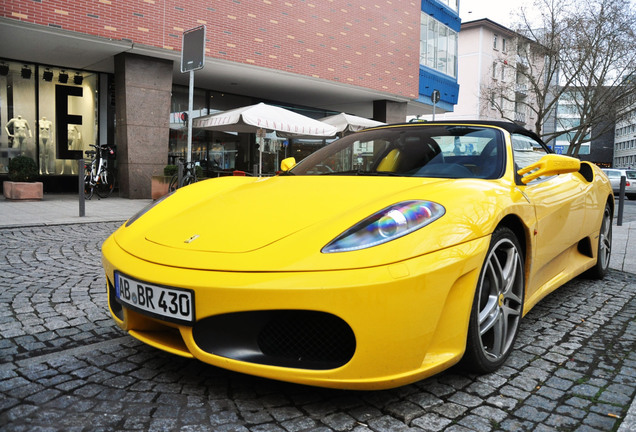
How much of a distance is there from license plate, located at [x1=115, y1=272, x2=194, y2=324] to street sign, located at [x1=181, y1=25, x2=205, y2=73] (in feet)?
19.7

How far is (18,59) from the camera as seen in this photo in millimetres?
12273

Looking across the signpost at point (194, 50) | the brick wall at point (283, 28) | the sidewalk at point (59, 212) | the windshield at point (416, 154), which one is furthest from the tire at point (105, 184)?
the windshield at point (416, 154)

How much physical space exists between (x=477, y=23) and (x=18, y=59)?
1338 inches

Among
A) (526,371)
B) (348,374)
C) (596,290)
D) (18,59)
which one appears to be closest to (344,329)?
(348,374)

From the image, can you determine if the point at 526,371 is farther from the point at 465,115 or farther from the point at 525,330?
the point at 465,115

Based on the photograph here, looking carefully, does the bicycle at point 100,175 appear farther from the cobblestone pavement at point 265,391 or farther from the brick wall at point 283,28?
the cobblestone pavement at point 265,391

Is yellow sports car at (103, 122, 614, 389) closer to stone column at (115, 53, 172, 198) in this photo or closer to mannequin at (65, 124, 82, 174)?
stone column at (115, 53, 172, 198)

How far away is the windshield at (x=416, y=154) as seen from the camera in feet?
8.91

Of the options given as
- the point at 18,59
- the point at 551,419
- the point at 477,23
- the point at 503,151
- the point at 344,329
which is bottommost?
the point at 551,419

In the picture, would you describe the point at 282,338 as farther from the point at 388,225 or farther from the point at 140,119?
the point at 140,119

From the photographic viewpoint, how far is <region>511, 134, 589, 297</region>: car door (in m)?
2.67

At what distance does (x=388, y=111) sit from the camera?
1822cm

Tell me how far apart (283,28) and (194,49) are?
21.8ft

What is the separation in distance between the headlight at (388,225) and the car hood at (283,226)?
1.3 inches
